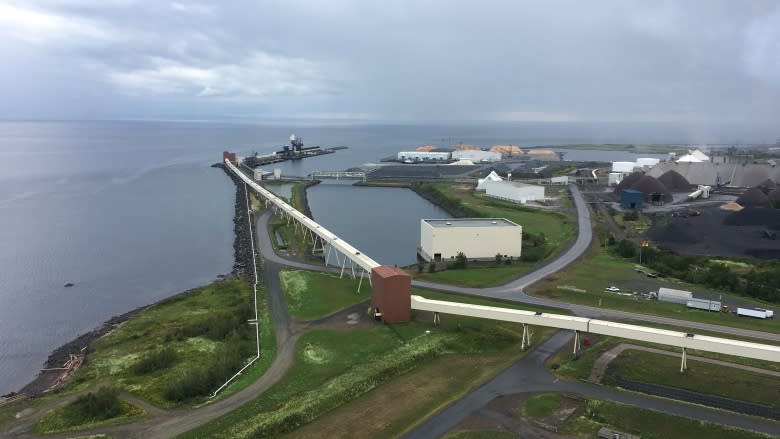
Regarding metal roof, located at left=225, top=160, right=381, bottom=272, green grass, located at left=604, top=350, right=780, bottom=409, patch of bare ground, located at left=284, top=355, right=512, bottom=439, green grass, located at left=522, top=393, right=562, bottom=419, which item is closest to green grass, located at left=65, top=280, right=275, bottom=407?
patch of bare ground, located at left=284, top=355, right=512, bottom=439

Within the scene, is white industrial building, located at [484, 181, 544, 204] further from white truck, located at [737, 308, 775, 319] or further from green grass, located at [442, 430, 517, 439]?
green grass, located at [442, 430, 517, 439]

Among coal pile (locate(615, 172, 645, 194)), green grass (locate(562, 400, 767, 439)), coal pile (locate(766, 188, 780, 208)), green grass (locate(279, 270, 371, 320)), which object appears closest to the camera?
green grass (locate(562, 400, 767, 439))

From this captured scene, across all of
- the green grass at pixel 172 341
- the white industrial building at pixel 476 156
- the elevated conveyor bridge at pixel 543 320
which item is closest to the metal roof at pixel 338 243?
the elevated conveyor bridge at pixel 543 320

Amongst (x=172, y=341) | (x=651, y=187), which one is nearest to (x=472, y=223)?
(x=172, y=341)

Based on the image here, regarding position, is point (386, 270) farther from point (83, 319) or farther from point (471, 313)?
point (83, 319)

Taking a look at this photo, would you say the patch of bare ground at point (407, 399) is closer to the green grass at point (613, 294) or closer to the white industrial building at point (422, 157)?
the green grass at point (613, 294)

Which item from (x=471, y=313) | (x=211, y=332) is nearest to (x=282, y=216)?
(x=211, y=332)
